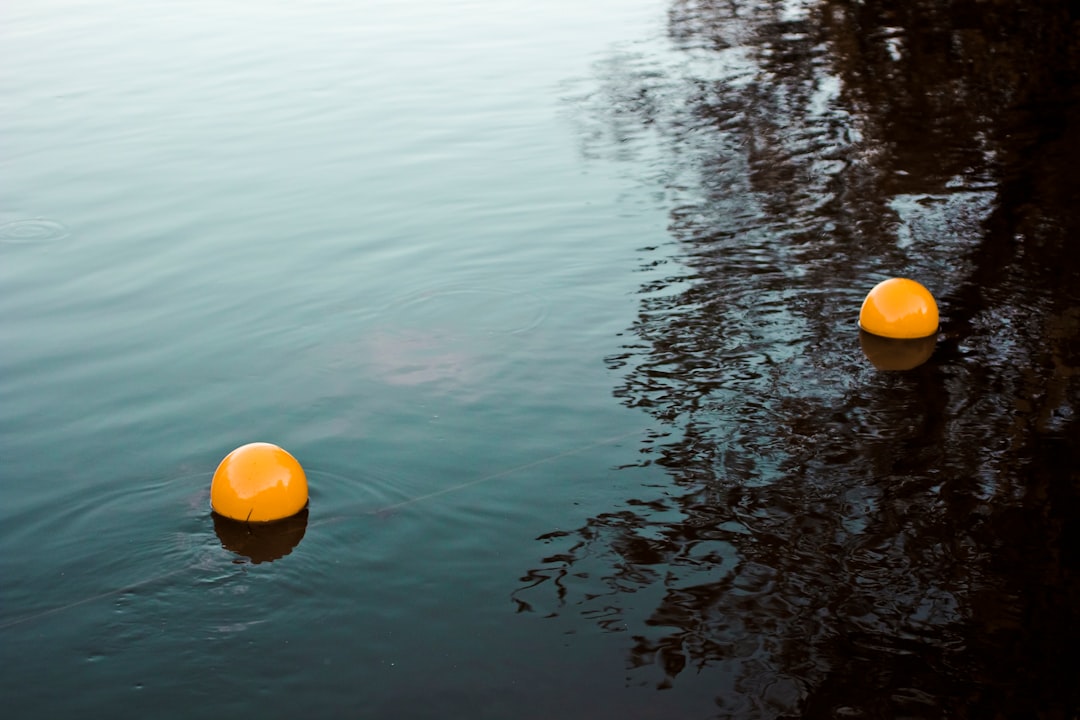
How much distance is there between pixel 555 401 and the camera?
26.1 feet

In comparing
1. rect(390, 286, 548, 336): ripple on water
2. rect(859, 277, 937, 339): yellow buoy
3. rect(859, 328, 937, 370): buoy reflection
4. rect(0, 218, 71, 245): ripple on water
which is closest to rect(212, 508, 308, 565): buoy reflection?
rect(390, 286, 548, 336): ripple on water

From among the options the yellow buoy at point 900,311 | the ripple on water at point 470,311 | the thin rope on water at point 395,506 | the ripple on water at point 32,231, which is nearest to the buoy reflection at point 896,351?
the yellow buoy at point 900,311

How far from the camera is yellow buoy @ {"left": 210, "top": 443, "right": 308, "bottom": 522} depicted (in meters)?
6.54

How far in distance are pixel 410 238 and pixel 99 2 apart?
1922 centimetres

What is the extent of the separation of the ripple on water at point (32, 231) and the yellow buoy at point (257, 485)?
6119 millimetres

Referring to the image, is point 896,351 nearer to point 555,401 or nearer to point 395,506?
point 555,401

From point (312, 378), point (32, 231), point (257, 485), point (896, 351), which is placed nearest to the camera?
point (257, 485)

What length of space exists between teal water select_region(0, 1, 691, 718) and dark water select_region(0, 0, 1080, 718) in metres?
0.03

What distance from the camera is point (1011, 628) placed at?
17.9 feet

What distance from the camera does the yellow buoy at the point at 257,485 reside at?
654 cm

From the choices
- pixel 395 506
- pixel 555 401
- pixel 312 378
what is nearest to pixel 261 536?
pixel 395 506

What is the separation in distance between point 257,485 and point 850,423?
365cm

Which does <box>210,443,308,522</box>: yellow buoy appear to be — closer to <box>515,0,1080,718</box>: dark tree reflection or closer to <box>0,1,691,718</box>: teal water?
<box>0,1,691,718</box>: teal water

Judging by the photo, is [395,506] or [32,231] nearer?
[395,506]
